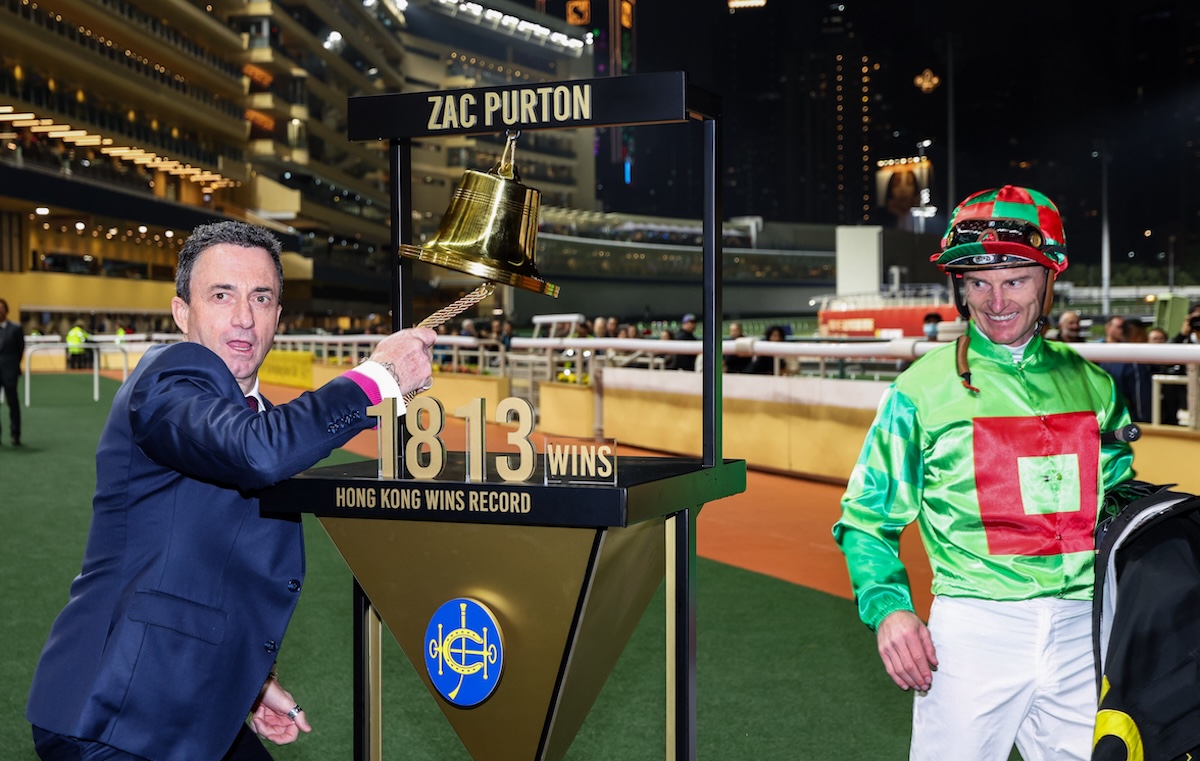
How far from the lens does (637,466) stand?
223 centimetres

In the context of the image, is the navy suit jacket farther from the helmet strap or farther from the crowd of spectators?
the crowd of spectators

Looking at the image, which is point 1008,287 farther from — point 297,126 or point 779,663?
point 297,126

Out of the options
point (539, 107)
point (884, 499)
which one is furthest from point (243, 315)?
point (884, 499)

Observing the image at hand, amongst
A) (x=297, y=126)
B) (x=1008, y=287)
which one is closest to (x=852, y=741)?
(x=1008, y=287)

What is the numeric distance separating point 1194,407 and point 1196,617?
5.41 metres

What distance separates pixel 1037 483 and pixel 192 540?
1552 mm

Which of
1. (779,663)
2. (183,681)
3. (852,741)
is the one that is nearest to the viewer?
(183,681)

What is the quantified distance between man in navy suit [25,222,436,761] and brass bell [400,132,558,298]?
16 centimetres

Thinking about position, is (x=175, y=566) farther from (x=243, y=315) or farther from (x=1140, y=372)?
(x=1140, y=372)

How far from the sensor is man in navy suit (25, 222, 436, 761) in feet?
6.30

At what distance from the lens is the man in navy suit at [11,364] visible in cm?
1283

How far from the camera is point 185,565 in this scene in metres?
1.97

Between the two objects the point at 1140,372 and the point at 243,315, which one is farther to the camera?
the point at 1140,372

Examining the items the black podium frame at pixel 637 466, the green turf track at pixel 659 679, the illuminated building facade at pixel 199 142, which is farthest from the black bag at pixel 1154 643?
the illuminated building facade at pixel 199 142
